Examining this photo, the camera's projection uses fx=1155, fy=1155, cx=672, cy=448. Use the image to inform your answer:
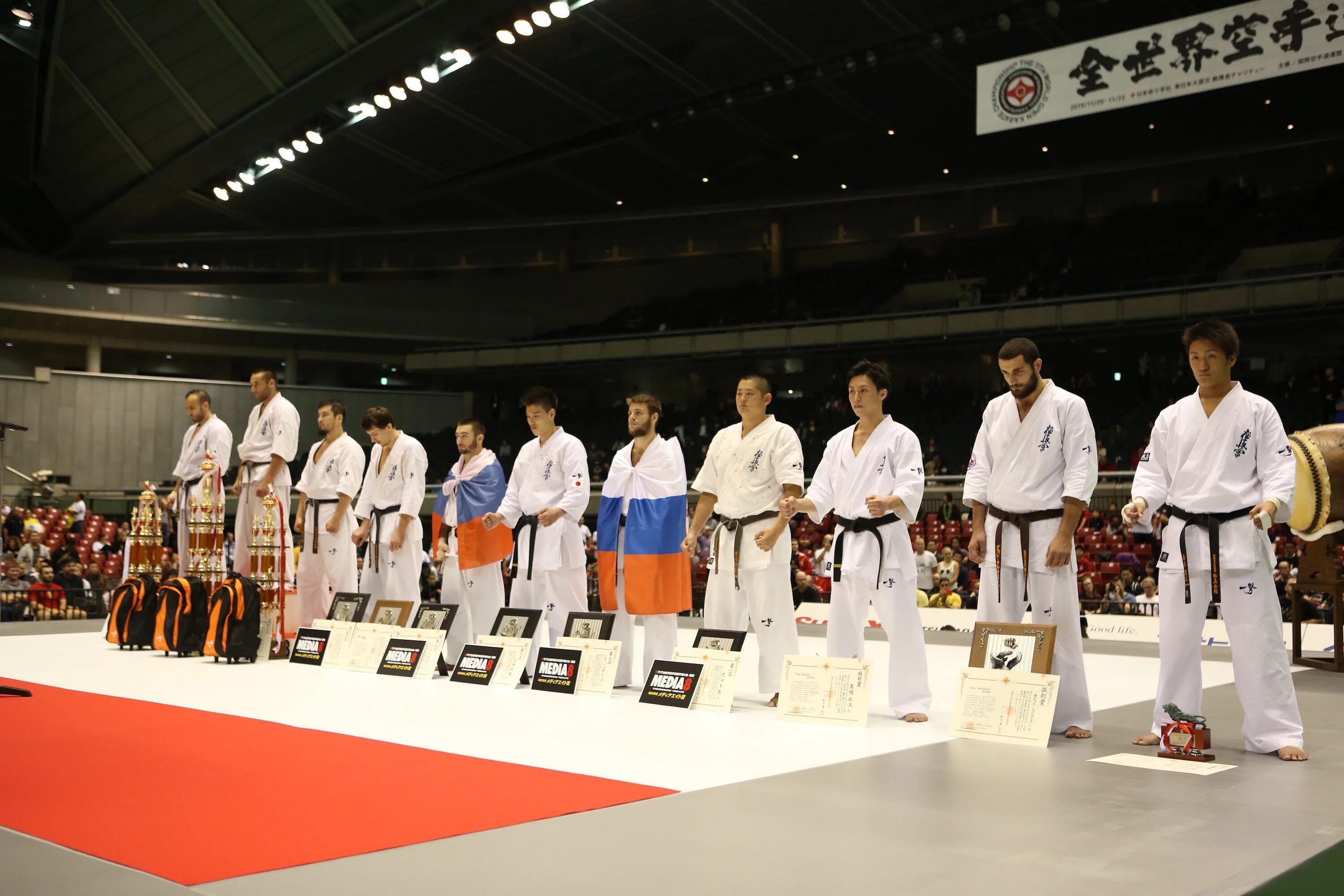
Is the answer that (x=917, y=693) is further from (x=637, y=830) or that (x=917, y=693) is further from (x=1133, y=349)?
(x=1133, y=349)

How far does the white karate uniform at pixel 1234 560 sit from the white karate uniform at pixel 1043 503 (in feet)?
1.15

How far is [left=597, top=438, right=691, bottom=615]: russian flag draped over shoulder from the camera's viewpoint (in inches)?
265

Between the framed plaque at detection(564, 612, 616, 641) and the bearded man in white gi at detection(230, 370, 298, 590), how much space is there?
285cm

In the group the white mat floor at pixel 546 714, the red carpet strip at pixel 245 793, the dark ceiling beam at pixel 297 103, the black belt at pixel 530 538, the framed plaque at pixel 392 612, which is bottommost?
the white mat floor at pixel 546 714

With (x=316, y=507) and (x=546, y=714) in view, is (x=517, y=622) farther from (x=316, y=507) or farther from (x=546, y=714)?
(x=316, y=507)

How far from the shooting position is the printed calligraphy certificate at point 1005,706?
4.79 metres

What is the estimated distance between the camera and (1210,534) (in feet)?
15.4

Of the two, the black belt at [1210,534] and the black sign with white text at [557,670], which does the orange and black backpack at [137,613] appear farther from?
the black belt at [1210,534]

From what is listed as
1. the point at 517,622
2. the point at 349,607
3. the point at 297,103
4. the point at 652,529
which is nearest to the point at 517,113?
the point at 297,103

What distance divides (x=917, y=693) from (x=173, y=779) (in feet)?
10.8

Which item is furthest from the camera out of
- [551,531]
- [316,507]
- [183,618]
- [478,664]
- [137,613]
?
[316,507]

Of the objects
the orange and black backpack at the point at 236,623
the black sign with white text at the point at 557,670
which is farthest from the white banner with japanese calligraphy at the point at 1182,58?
the orange and black backpack at the point at 236,623

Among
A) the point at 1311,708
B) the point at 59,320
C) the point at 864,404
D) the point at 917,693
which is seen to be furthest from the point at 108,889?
the point at 59,320

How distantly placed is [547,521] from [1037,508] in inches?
121
